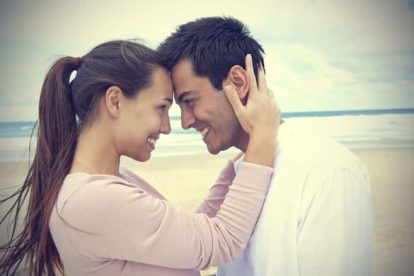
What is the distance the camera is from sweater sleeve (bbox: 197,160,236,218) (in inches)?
71.1

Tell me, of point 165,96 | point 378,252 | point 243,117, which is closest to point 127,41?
point 165,96

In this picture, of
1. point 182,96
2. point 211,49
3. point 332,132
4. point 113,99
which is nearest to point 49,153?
point 113,99

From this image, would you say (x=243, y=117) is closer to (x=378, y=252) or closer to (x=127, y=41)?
(x=127, y=41)

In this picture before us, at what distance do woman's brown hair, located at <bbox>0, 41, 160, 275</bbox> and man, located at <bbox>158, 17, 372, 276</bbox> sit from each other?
0.70ft

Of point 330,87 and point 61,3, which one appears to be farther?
point 330,87

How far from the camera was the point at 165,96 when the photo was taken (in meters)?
1.48

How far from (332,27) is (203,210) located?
1517 cm

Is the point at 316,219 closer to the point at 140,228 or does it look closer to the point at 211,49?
the point at 140,228

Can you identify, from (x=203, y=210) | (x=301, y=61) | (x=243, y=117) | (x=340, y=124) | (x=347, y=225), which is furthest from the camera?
(x=301, y=61)

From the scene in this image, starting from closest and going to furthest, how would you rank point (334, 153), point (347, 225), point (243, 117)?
point (347, 225), point (334, 153), point (243, 117)

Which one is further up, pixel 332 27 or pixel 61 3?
pixel 332 27

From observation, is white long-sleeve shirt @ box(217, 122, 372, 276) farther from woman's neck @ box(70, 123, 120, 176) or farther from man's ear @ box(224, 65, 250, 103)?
woman's neck @ box(70, 123, 120, 176)

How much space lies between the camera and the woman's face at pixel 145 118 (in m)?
1.40

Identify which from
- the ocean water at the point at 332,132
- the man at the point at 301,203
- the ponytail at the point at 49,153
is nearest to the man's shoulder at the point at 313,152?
the man at the point at 301,203
